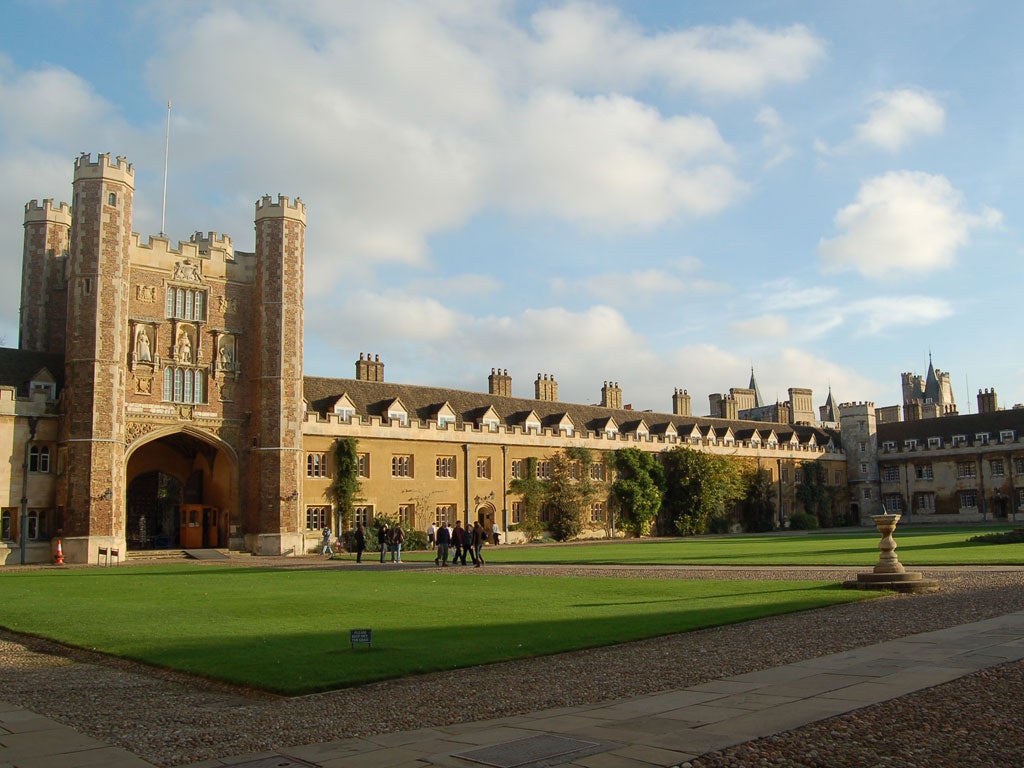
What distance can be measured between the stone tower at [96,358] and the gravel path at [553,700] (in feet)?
75.4

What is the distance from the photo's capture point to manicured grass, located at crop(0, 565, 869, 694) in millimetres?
9414

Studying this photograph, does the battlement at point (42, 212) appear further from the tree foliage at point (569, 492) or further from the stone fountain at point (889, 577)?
the stone fountain at point (889, 577)

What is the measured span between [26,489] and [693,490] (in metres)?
34.8

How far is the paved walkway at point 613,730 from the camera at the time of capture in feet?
18.2

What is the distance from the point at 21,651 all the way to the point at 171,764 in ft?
21.6

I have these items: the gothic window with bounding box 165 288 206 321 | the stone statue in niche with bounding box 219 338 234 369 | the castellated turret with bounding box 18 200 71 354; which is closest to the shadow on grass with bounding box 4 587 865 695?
the stone statue in niche with bounding box 219 338 234 369

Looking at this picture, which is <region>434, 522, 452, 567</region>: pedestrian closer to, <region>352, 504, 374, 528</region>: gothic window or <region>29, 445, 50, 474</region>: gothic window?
<region>352, 504, 374, 528</region>: gothic window

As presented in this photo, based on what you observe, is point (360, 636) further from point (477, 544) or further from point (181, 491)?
point (181, 491)

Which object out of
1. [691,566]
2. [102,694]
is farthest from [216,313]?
[102,694]

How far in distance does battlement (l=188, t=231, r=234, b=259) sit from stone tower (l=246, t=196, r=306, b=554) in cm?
158

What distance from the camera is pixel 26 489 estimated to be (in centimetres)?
3353

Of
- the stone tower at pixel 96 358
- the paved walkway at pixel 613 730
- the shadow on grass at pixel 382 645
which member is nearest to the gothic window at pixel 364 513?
the stone tower at pixel 96 358

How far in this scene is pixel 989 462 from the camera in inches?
2367

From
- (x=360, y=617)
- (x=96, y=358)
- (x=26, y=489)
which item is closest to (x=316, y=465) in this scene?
(x=96, y=358)
